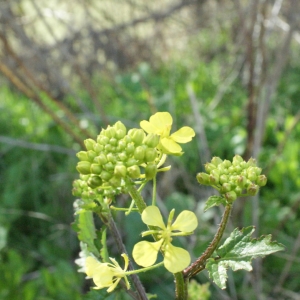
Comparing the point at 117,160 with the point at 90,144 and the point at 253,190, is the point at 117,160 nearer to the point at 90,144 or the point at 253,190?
the point at 90,144

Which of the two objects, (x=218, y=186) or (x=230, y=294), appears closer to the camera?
(x=218, y=186)

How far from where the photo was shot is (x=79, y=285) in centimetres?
230

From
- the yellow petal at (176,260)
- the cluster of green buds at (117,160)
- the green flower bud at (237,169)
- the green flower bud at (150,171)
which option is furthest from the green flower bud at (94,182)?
the green flower bud at (237,169)

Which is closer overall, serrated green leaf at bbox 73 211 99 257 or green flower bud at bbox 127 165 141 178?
green flower bud at bbox 127 165 141 178

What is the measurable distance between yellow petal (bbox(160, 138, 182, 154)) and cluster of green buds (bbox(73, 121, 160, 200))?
3 centimetres

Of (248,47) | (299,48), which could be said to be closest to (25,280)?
(248,47)

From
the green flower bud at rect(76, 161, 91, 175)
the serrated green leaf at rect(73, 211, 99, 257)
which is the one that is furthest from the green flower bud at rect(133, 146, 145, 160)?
the serrated green leaf at rect(73, 211, 99, 257)

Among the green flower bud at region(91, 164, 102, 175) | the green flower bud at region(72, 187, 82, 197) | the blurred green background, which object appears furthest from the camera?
the blurred green background

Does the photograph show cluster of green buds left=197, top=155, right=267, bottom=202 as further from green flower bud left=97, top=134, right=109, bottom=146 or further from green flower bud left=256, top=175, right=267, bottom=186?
green flower bud left=97, top=134, right=109, bottom=146

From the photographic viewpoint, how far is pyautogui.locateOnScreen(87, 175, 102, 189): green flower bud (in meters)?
0.86

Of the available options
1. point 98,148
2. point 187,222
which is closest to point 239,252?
point 187,222

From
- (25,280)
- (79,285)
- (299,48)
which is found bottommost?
(79,285)

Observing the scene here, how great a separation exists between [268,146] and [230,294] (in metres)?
1.32

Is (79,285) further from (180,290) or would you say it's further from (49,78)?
(49,78)
